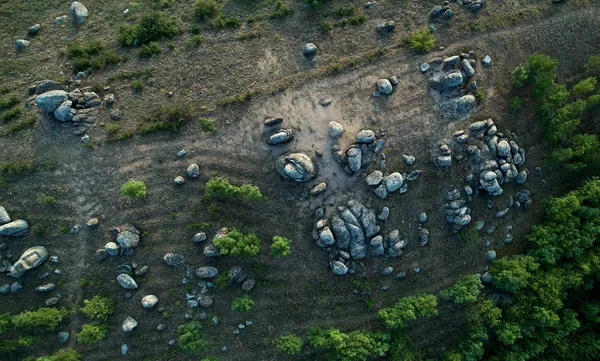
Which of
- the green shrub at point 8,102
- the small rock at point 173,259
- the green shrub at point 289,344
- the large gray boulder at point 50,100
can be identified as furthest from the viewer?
the green shrub at point 8,102

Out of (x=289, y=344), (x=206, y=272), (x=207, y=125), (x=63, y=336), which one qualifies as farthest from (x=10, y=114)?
(x=289, y=344)

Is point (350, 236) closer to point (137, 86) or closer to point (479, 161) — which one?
point (479, 161)

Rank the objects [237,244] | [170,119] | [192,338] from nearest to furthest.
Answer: [237,244] < [192,338] < [170,119]

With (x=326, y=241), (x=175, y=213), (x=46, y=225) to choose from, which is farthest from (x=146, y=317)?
(x=326, y=241)

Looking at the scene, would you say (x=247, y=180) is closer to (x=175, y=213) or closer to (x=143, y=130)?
(x=175, y=213)

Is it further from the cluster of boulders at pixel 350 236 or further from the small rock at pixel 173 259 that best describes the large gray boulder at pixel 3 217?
the cluster of boulders at pixel 350 236

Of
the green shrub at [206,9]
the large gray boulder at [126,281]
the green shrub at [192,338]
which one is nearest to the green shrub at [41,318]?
the large gray boulder at [126,281]
